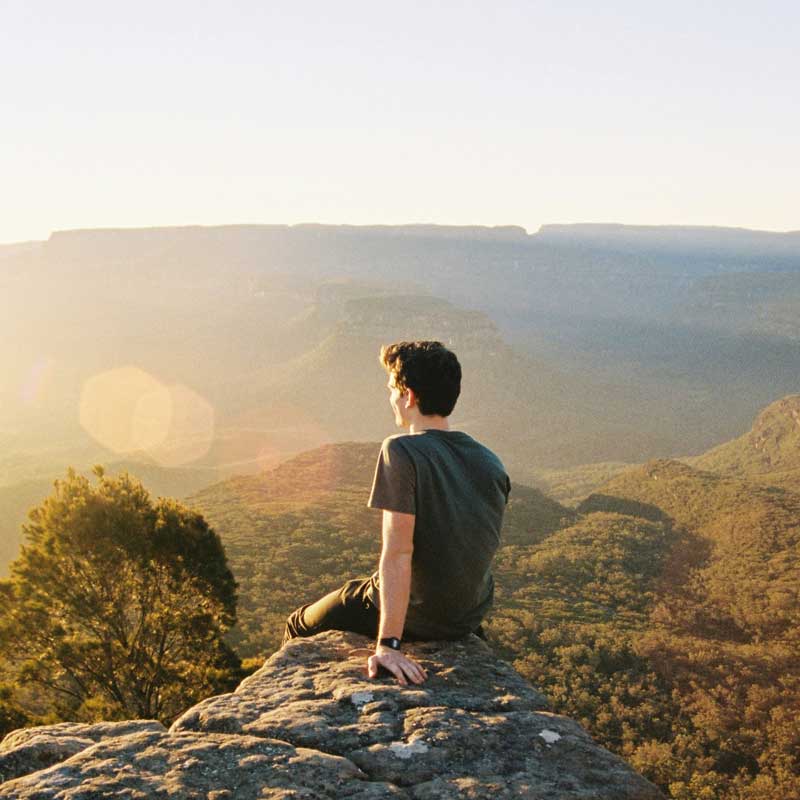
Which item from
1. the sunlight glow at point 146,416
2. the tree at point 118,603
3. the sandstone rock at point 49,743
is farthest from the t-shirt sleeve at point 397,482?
the sunlight glow at point 146,416

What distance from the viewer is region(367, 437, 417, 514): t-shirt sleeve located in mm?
4746

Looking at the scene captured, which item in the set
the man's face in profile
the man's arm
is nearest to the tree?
the man's face in profile

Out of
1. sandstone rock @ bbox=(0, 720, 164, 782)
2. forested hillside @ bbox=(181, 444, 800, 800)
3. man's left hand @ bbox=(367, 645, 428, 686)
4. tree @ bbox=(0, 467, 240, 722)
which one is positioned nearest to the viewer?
sandstone rock @ bbox=(0, 720, 164, 782)

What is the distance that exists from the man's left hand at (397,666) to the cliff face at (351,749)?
0.20ft

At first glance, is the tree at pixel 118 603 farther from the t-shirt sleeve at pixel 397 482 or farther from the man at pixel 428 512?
the t-shirt sleeve at pixel 397 482

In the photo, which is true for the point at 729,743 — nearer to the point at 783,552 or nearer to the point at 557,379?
the point at 783,552

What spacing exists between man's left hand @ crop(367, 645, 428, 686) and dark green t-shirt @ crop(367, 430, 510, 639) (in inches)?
19.2

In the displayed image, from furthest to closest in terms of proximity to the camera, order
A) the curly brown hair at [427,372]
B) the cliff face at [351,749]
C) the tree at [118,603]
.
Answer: the tree at [118,603] → the curly brown hair at [427,372] → the cliff face at [351,749]

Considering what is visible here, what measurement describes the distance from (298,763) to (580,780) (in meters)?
1.47

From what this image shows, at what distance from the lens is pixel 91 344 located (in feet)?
618

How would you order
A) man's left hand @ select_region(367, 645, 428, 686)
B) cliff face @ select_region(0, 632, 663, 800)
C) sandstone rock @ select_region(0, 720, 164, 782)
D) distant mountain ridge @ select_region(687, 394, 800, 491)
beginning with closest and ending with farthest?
1. cliff face @ select_region(0, 632, 663, 800)
2. sandstone rock @ select_region(0, 720, 164, 782)
3. man's left hand @ select_region(367, 645, 428, 686)
4. distant mountain ridge @ select_region(687, 394, 800, 491)

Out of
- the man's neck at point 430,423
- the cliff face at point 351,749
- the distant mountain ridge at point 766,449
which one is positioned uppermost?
the man's neck at point 430,423

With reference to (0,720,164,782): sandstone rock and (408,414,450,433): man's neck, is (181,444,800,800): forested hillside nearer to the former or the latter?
(408,414,450,433): man's neck

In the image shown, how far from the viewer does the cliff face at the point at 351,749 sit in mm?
3486
